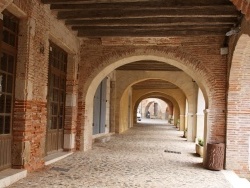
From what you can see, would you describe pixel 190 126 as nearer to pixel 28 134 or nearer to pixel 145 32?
pixel 145 32

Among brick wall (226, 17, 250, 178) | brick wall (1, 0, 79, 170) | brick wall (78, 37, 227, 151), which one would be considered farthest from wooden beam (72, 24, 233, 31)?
brick wall (1, 0, 79, 170)

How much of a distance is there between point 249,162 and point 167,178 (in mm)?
2747

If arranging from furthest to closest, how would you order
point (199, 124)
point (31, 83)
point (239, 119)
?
point (199, 124), point (239, 119), point (31, 83)

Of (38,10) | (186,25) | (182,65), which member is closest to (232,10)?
(186,25)

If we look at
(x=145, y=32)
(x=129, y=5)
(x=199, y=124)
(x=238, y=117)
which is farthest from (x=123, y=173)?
(x=199, y=124)

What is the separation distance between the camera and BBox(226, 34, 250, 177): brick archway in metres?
8.02

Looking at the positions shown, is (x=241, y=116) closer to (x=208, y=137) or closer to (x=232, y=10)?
(x=208, y=137)

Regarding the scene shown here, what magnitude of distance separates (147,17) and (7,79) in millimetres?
3574

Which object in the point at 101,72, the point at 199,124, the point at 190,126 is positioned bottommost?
the point at 190,126

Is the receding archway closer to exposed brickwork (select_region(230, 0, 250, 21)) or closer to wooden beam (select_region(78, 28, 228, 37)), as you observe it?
wooden beam (select_region(78, 28, 228, 37))

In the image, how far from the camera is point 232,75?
816 cm

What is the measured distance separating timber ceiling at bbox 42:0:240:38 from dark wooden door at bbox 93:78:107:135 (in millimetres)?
5298

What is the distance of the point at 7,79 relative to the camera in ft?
19.5

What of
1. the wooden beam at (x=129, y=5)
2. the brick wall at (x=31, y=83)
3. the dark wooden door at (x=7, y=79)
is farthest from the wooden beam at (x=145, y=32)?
the dark wooden door at (x=7, y=79)
